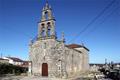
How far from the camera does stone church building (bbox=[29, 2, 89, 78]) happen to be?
31.7 metres

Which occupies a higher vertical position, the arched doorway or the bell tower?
the bell tower

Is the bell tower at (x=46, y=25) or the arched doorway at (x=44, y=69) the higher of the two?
the bell tower at (x=46, y=25)

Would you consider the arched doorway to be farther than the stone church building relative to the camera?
Yes

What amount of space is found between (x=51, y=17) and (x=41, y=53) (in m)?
6.61

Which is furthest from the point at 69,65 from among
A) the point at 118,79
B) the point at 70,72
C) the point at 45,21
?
the point at 118,79

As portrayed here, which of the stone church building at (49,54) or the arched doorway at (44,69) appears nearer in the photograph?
the stone church building at (49,54)

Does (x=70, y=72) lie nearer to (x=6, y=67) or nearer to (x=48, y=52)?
(x=48, y=52)

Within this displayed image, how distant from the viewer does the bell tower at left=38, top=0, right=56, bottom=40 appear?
32.3 m

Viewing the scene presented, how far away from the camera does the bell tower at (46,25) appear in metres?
32.3

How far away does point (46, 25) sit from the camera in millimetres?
32781

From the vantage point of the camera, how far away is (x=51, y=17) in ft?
107

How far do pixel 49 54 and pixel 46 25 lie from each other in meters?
4.98

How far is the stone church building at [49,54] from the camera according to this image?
31703mm

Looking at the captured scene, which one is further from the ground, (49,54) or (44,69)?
(49,54)
